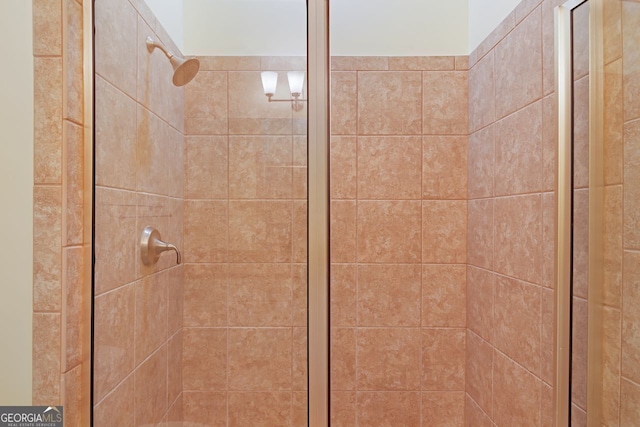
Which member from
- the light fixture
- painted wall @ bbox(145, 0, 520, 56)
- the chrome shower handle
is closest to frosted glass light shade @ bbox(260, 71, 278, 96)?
the light fixture

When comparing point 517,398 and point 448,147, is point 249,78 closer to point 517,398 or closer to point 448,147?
point 448,147

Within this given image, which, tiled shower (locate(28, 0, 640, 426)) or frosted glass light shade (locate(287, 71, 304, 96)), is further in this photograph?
frosted glass light shade (locate(287, 71, 304, 96))

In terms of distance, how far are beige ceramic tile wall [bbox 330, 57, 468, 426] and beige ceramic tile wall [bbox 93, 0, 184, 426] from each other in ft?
2.67

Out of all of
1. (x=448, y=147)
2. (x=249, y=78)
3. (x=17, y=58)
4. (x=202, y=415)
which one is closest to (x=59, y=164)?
(x=17, y=58)

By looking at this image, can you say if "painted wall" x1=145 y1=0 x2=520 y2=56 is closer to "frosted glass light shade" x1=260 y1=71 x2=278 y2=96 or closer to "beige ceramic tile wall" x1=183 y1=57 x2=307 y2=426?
"frosted glass light shade" x1=260 y1=71 x2=278 y2=96

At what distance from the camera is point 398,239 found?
170 cm

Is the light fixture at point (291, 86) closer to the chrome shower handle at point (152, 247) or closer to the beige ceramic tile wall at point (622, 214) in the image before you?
the chrome shower handle at point (152, 247)

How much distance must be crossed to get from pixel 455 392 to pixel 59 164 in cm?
163

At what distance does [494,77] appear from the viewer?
4.82ft

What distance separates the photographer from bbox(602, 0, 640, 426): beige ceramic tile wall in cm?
83

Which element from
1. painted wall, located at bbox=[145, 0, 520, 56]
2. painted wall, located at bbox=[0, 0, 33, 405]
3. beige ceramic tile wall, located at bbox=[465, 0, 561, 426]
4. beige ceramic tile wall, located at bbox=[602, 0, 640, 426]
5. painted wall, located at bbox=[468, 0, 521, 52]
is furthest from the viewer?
painted wall, located at bbox=[145, 0, 520, 56]

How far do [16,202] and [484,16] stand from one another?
1.64m

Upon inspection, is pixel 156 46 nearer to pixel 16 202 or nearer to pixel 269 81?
pixel 269 81

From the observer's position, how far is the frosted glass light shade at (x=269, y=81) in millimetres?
1010
